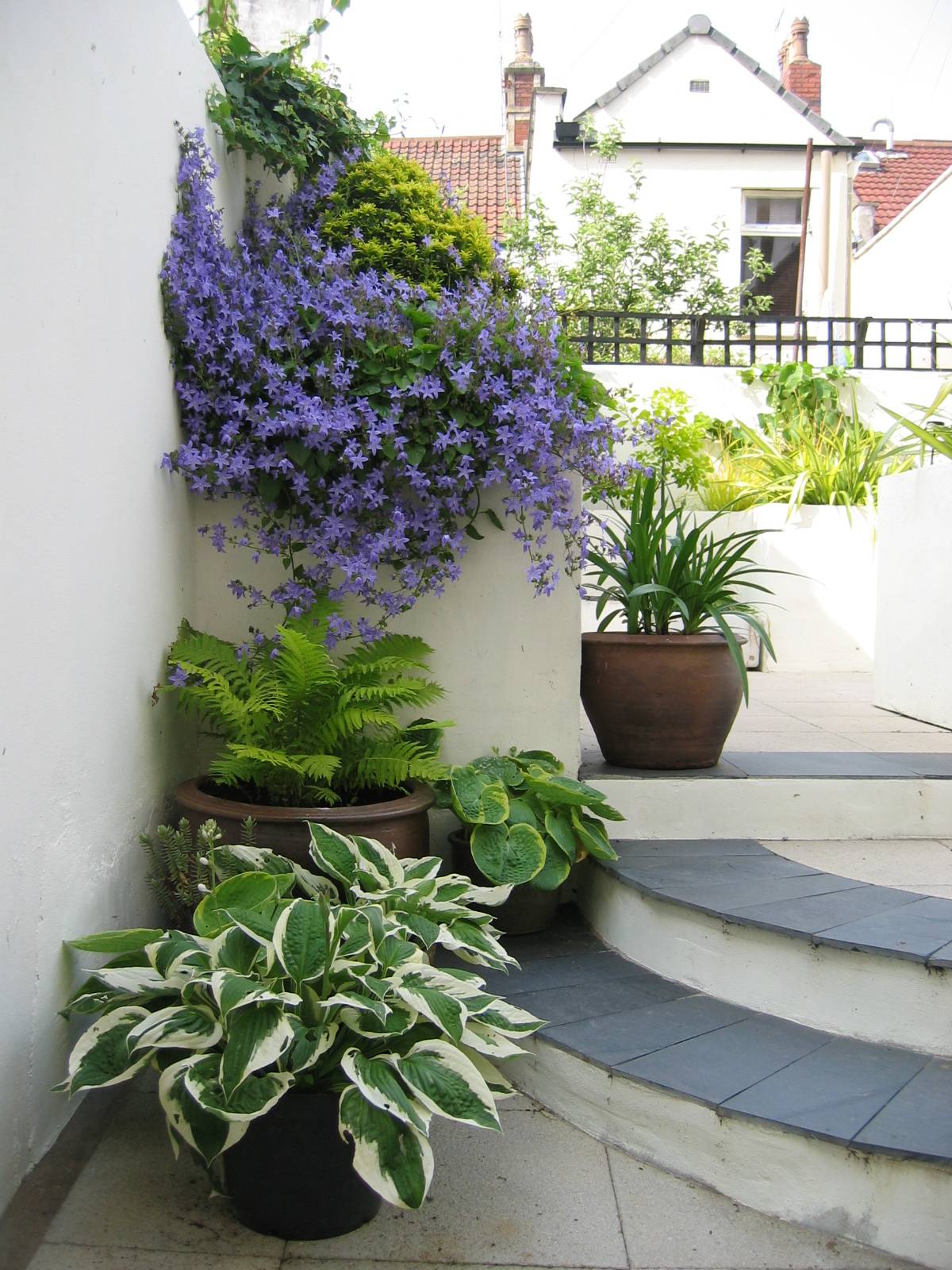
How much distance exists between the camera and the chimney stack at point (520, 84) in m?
15.8

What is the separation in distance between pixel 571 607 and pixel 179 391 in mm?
1133

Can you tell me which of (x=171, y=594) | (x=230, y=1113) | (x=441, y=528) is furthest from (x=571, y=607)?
(x=230, y=1113)

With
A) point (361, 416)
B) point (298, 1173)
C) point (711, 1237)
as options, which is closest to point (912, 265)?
point (361, 416)

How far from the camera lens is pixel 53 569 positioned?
5.86 feet

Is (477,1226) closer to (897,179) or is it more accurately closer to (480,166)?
(480,166)

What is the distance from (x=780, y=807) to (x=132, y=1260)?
1.92 m

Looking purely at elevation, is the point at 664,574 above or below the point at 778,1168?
above

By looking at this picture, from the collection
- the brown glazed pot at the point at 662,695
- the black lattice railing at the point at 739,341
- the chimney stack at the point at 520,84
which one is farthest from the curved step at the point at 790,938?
the chimney stack at the point at 520,84

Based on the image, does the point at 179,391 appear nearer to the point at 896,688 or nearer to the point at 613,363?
the point at 896,688

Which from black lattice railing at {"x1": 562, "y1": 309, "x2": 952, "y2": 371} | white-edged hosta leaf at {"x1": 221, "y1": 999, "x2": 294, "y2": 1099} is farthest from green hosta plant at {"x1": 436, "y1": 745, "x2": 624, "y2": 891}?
black lattice railing at {"x1": 562, "y1": 309, "x2": 952, "y2": 371}

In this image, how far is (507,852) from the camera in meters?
2.35

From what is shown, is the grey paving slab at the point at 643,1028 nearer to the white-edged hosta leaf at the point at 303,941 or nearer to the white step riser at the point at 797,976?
the white step riser at the point at 797,976

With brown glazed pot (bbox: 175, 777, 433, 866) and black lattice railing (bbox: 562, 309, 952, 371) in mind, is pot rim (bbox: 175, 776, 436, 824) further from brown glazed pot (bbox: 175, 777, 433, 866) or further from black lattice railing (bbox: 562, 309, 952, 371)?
black lattice railing (bbox: 562, 309, 952, 371)

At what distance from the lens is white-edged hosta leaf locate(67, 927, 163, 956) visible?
1.74 meters
